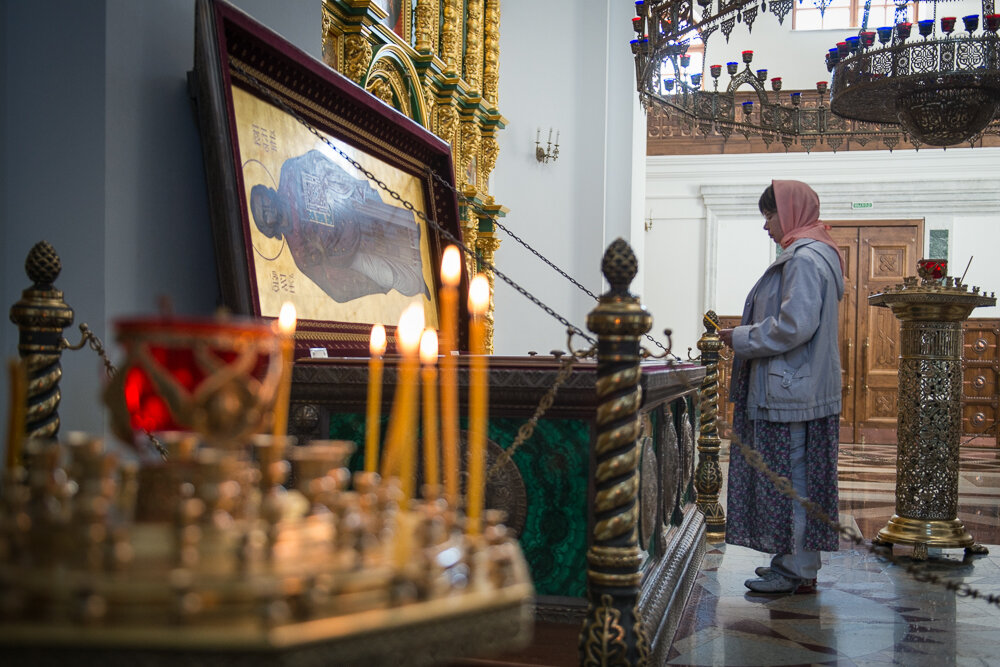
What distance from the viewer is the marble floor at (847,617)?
2832 millimetres

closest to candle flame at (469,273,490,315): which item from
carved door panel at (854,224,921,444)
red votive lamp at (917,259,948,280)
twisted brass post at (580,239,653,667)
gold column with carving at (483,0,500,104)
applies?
twisted brass post at (580,239,653,667)

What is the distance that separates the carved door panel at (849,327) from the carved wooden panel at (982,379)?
1.37m

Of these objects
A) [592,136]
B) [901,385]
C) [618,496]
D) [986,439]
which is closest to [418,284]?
[618,496]

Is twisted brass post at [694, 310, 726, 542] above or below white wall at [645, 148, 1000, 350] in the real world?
below

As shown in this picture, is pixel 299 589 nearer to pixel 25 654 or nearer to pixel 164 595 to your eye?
pixel 164 595

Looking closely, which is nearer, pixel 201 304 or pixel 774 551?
pixel 201 304

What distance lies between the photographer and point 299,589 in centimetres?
72

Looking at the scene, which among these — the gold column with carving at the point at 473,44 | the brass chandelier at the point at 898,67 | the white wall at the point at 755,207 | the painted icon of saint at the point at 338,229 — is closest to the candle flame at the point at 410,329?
the painted icon of saint at the point at 338,229

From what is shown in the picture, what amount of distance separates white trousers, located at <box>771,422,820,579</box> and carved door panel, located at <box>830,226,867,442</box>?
9.50m

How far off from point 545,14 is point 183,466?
8.38 meters

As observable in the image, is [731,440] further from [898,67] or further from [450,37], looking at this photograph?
[450,37]

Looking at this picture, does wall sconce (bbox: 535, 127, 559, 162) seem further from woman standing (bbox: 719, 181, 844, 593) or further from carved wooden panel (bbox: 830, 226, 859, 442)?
carved wooden panel (bbox: 830, 226, 859, 442)

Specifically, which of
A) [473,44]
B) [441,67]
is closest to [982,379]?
[473,44]

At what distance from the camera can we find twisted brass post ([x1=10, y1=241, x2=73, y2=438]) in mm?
1824
